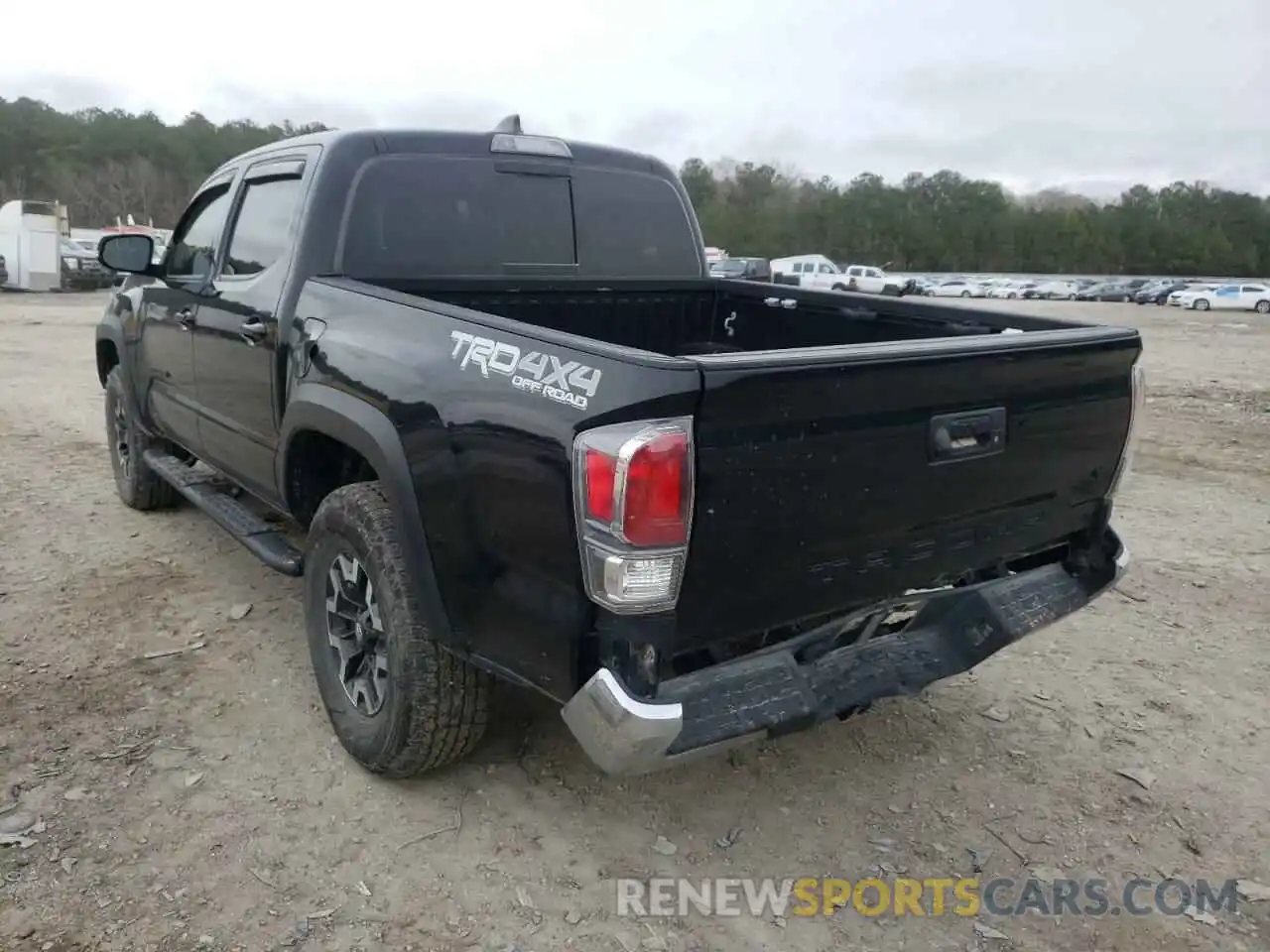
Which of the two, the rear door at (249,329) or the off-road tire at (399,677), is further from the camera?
the rear door at (249,329)

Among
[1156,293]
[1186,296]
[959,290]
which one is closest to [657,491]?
[1186,296]

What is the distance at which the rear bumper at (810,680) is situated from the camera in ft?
7.20

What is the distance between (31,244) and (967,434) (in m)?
31.1

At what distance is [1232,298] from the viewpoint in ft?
143

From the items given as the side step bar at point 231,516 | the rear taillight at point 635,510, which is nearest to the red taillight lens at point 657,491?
the rear taillight at point 635,510

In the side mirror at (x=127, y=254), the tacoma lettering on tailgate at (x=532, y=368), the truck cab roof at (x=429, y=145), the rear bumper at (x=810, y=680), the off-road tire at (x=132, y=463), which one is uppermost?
the truck cab roof at (x=429, y=145)

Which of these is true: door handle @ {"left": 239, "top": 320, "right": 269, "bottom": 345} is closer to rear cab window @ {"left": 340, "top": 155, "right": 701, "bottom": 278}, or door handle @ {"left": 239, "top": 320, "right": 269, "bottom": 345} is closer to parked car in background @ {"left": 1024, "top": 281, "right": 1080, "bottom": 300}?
rear cab window @ {"left": 340, "top": 155, "right": 701, "bottom": 278}

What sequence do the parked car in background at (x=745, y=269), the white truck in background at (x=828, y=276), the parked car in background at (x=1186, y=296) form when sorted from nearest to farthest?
the parked car in background at (x=745, y=269)
the parked car in background at (x=1186, y=296)
the white truck in background at (x=828, y=276)

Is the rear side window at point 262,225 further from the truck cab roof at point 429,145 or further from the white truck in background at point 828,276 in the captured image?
the white truck in background at point 828,276

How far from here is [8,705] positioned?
3.52m

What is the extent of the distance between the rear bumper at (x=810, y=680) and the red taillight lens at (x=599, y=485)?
369 mm

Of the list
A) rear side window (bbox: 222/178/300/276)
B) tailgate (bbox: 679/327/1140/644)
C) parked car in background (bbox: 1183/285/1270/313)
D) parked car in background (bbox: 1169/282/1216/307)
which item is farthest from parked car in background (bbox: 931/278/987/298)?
tailgate (bbox: 679/327/1140/644)

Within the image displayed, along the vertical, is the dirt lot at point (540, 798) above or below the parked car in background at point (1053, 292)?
below

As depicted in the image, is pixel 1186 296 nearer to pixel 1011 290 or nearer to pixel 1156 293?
pixel 1156 293
